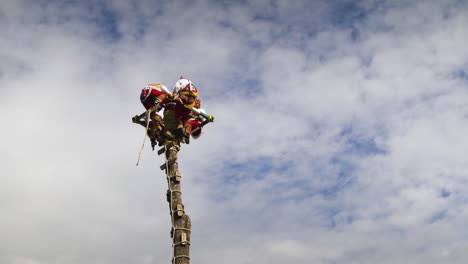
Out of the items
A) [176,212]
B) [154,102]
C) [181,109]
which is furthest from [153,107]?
[176,212]

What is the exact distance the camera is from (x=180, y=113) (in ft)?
38.8

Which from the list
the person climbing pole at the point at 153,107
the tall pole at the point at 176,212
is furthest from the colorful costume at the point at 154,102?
the tall pole at the point at 176,212

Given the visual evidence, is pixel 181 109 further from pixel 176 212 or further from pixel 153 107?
pixel 176 212

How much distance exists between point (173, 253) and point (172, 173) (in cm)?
217

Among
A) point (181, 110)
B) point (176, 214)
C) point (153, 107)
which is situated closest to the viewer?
point (176, 214)

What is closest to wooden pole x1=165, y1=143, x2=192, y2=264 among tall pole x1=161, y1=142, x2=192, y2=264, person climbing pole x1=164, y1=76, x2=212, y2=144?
tall pole x1=161, y1=142, x2=192, y2=264

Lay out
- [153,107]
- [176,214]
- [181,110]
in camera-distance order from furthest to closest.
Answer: [181,110] < [153,107] < [176,214]

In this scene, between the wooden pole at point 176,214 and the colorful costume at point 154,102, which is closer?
the wooden pole at point 176,214

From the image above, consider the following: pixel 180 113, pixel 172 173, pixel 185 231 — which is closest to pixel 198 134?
pixel 180 113

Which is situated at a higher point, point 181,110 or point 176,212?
point 181,110

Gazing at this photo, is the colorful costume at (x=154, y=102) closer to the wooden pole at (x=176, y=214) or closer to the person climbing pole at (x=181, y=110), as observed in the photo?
the person climbing pole at (x=181, y=110)

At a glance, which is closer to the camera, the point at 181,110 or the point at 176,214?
the point at 176,214

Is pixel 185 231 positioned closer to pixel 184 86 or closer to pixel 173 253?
pixel 173 253

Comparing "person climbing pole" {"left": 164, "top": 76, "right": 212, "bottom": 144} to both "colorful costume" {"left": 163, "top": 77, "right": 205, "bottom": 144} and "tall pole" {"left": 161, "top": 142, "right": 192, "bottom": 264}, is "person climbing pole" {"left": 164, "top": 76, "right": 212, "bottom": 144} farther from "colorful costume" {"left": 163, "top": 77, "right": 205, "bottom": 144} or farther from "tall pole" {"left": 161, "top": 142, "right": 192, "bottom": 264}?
"tall pole" {"left": 161, "top": 142, "right": 192, "bottom": 264}
